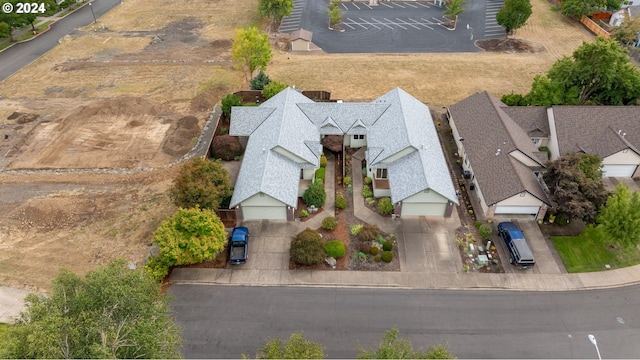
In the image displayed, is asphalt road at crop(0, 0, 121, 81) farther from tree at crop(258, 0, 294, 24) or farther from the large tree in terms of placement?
the large tree

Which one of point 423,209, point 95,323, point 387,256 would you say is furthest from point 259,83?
point 95,323

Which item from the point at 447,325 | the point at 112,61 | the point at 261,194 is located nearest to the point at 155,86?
the point at 112,61

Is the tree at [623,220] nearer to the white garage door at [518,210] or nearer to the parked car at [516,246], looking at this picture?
the white garage door at [518,210]

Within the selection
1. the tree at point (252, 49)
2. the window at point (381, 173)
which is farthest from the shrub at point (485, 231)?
the tree at point (252, 49)

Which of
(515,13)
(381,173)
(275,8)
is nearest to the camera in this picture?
(381,173)

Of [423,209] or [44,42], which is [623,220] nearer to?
[423,209]

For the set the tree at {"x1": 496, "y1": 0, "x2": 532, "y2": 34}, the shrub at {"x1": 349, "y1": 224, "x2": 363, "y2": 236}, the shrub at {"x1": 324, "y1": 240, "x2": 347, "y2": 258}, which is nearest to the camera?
the shrub at {"x1": 324, "y1": 240, "x2": 347, "y2": 258}

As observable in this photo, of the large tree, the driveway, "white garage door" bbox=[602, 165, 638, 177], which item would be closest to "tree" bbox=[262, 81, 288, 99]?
the driveway
